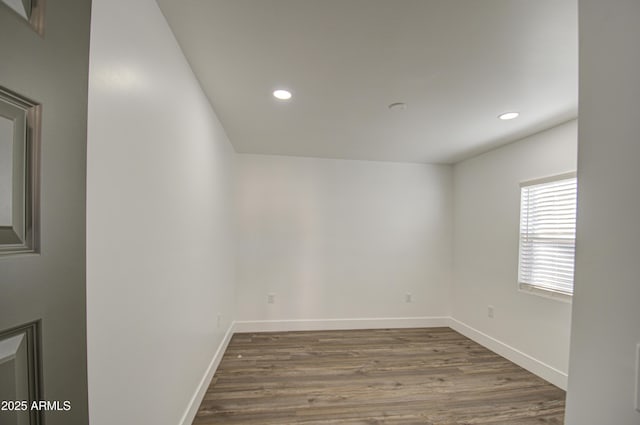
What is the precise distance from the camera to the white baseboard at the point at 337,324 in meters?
3.39

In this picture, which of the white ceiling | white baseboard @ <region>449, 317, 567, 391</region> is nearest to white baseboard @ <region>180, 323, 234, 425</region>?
the white ceiling

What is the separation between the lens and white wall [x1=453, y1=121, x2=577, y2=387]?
2.32 m

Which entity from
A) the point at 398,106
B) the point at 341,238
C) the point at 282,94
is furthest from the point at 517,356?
the point at 282,94

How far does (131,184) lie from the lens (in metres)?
1.00

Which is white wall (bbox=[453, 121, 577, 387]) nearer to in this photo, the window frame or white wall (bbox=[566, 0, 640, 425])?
the window frame

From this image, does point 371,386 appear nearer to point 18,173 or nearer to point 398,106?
point 398,106

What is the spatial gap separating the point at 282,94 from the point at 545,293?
3005mm

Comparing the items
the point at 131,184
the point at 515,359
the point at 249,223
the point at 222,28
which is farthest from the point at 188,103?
the point at 515,359

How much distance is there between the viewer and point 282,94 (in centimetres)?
186

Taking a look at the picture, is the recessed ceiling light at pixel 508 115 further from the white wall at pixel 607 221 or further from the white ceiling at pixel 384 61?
the white wall at pixel 607 221

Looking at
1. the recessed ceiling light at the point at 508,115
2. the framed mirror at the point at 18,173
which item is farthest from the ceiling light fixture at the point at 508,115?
the framed mirror at the point at 18,173

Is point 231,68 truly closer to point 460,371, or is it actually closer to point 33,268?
point 33,268

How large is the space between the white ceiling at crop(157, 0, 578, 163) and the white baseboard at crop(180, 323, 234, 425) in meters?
2.22

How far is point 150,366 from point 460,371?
2726 millimetres
